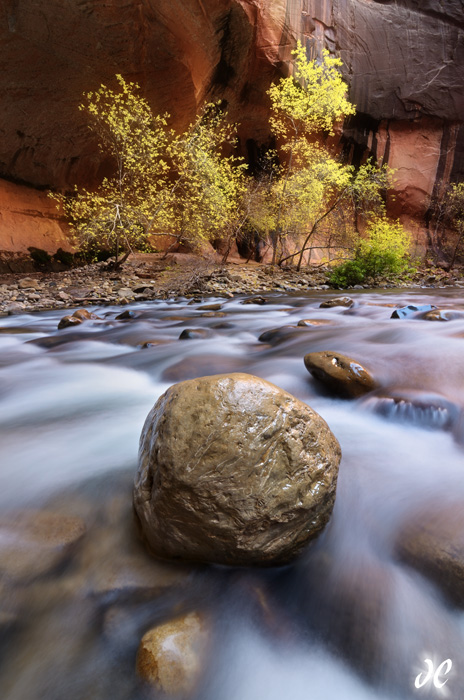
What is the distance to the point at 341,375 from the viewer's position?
2.54m

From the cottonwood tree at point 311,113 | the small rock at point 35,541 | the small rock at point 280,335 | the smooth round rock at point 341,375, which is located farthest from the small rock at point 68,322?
the cottonwood tree at point 311,113

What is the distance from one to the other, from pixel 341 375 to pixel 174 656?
1939 mm

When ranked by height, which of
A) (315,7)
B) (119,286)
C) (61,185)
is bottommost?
(119,286)

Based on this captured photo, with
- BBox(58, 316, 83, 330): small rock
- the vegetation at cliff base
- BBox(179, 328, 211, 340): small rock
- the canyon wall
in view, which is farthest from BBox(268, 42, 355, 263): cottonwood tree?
BBox(179, 328, 211, 340): small rock

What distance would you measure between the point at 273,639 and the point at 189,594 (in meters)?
0.30

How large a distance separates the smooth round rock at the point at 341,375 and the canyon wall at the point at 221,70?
457 inches

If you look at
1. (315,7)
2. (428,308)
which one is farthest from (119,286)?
(315,7)

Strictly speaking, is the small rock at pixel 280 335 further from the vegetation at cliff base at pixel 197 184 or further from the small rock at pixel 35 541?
the vegetation at cliff base at pixel 197 184

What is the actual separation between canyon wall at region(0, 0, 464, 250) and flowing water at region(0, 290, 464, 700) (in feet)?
38.0

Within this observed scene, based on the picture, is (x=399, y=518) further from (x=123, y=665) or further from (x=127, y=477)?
(x=127, y=477)

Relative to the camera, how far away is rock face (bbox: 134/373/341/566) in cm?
121

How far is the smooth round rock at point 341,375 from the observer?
2.48 metres

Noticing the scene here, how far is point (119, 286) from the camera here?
1082cm

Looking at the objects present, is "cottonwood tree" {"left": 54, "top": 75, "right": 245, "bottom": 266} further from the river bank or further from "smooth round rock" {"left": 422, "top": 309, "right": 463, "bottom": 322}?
"smooth round rock" {"left": 422, "top": 309, "right": 463, "bottom": 322}
